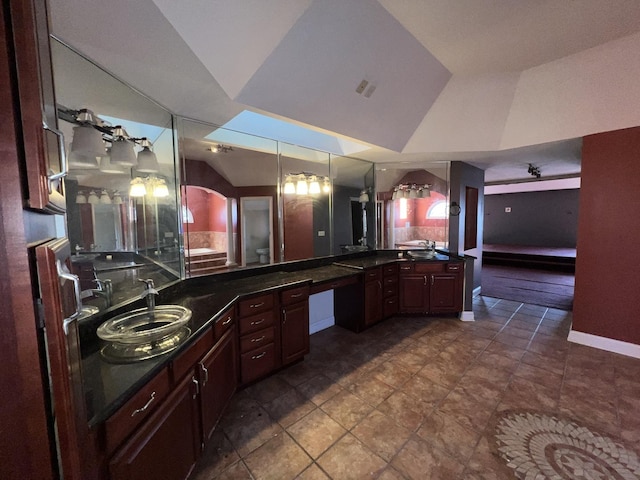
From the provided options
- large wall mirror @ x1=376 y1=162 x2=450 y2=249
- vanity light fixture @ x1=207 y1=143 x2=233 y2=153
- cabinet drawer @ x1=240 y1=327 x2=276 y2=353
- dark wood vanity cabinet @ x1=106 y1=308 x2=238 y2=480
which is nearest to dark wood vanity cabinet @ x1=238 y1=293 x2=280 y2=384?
cabinet drawer @ x1=240 y1=327 x2=276 y2=353

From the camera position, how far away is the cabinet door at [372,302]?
10.7ft

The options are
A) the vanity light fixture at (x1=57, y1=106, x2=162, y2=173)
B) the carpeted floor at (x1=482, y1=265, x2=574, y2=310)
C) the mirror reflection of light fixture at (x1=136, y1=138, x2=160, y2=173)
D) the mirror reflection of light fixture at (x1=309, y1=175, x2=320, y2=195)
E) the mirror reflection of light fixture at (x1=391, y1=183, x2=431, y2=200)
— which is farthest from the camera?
the carpeted floor at (x1=482, y1=265, x2=574, y2=310)

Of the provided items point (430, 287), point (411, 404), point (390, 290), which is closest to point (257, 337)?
point (411, 404)

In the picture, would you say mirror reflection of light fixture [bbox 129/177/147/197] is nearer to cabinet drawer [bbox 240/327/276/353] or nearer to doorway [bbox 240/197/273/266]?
doorway [bbox 240/197/273/266]

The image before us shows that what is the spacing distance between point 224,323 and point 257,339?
46 cm

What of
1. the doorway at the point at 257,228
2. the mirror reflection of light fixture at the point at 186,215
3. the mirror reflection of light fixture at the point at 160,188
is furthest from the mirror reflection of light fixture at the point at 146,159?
the doorway at the point at 257,228

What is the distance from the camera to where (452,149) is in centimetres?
335

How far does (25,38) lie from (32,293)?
0.52m

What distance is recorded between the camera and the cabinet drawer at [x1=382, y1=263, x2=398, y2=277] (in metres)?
3.51

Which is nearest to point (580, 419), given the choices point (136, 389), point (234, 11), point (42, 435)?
point (136, 389)

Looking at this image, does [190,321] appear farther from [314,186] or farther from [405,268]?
[405,268]

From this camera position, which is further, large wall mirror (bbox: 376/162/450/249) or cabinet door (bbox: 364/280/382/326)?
large wall mirror (bbox: 376/162/450/249)

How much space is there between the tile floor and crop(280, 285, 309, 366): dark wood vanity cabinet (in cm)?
17

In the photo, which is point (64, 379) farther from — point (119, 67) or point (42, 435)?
point (119, 67)
